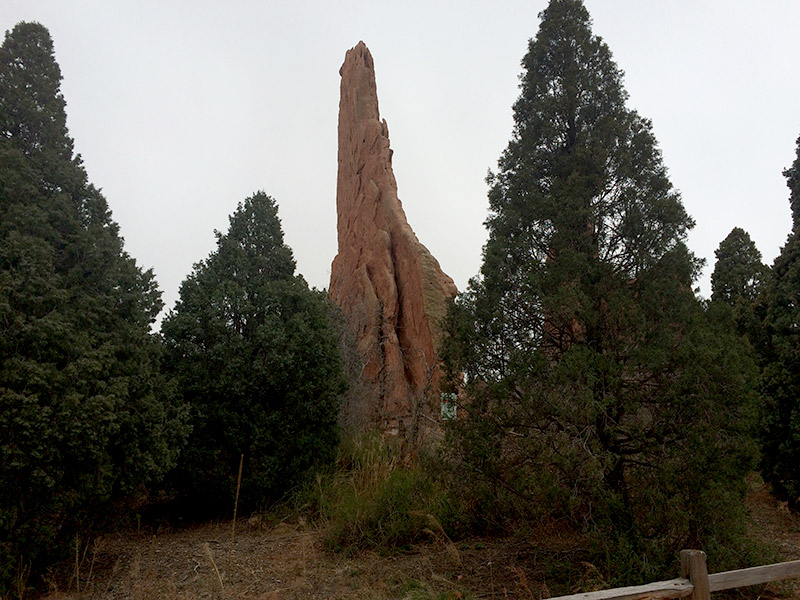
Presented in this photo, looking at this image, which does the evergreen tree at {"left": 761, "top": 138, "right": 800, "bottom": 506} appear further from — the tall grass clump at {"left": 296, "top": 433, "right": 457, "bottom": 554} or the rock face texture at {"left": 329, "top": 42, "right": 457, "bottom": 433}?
the rock face texture at {"left": 329, "top": 42, "right": 457, "bottom": 433}

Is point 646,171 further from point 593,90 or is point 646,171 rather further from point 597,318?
point 597,318

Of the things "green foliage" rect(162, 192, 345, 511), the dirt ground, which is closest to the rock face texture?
"green foliage" rect(162, 192, 345, 511)

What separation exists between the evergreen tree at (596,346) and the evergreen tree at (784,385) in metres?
2.89

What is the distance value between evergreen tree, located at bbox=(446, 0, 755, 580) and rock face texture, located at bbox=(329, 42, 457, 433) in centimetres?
1247

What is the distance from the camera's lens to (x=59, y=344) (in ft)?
18.3

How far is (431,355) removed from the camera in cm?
2144

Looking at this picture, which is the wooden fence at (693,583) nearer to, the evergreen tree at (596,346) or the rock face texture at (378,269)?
the evergreen tree at (596,346)

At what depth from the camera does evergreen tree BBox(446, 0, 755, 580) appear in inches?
187

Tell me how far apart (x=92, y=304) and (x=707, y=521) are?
670 centimetres

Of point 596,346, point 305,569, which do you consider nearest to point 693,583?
point 596,346

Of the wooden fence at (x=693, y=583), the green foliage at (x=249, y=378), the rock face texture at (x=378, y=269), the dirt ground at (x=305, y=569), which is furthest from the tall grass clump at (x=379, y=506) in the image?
the rock face texture at (x=378, y=269)

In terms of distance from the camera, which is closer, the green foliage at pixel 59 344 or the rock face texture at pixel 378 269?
the green foliage at pixel 59 344

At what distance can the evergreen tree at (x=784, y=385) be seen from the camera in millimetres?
7223

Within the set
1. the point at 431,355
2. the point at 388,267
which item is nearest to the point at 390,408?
the point at 431,355
